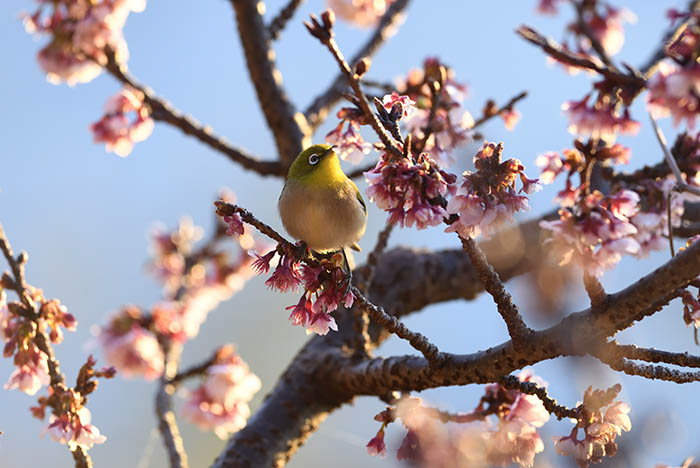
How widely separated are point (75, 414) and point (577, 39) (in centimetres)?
276

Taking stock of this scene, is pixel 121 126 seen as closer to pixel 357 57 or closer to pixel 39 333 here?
pixel 357 57

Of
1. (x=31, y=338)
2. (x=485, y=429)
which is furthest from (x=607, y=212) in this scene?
(x=31, y=338)

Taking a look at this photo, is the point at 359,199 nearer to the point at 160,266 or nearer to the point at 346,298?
the point at 346,298

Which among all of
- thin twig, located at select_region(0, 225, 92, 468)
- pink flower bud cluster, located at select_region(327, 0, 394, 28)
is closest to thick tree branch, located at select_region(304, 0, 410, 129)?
→ pink flower bud cluster, located at select_region(327, 0, 394, 28)

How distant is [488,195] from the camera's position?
1.59 meters

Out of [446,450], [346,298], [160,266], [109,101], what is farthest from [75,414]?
[160,266]

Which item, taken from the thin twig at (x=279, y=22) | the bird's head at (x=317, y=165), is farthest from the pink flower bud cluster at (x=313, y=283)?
the thin twig at (x=279, y=22)

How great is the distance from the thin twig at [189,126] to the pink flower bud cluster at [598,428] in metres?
2.30

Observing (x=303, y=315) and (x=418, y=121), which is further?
(x=418, y=121)

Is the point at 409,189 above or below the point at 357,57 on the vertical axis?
below

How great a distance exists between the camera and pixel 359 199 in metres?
2.32

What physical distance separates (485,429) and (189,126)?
7.58 feet

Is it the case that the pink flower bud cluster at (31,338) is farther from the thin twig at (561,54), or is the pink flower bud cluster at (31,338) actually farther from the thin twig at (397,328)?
the thin twig at (561,54)

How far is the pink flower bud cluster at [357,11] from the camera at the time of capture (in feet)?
18.9
